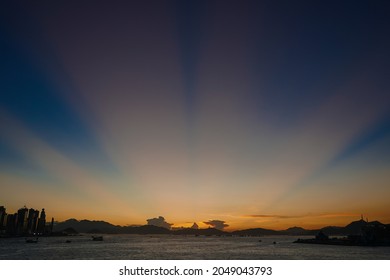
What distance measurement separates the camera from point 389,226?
12838 centimetres

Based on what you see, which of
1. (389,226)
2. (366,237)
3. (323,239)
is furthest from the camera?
(323,239)
